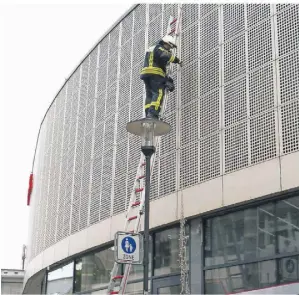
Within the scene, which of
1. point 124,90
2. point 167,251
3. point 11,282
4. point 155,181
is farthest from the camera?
point 11,282

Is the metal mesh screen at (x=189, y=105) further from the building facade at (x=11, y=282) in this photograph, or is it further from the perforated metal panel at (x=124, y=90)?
the building facade at (x=11, y=282)

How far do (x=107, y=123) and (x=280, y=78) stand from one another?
21.2ft

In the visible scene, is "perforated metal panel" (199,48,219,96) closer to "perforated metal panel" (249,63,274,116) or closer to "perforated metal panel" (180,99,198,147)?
"perforated metal panel" (180,99,198,147)

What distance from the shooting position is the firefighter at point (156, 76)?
484 inches

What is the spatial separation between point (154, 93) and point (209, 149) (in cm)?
173

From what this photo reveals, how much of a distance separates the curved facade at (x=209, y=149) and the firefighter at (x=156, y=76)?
0.61m

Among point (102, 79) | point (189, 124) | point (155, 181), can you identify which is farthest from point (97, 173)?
point (189, 124)

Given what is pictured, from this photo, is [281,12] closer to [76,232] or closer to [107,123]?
[107,123]

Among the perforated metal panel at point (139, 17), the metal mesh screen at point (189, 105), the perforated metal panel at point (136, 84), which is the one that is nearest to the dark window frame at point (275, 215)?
the metal mesh screen at point (189, 105)

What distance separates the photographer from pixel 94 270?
1602 centimetres

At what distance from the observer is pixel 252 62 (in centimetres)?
1123

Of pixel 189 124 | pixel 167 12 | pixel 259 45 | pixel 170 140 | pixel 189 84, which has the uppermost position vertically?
pixel 167 12

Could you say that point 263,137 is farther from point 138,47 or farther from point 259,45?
point 138,47

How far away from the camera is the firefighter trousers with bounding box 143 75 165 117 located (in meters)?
12.4
